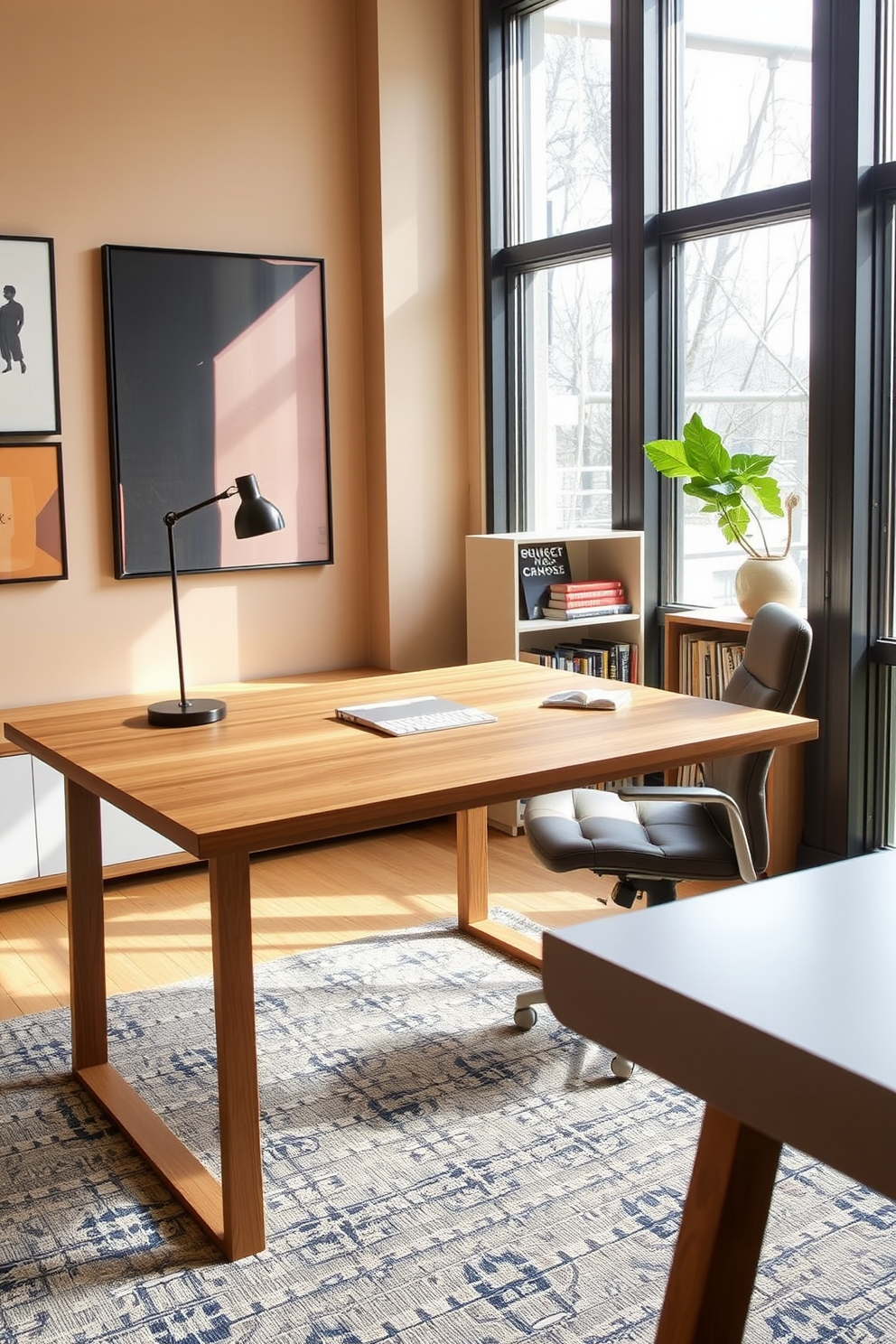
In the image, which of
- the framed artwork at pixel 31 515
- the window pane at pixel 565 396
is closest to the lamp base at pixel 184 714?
the framed artwork at pixel 31 515

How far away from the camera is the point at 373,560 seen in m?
5.16

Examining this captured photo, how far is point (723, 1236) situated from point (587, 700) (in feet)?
6.87

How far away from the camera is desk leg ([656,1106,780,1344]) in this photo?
0.97 meters

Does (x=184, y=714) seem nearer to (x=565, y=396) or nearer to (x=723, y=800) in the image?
(x=723, y=800)

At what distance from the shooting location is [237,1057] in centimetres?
221

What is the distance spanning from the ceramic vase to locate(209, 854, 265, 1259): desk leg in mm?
2259

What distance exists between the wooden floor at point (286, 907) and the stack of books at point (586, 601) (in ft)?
2.82

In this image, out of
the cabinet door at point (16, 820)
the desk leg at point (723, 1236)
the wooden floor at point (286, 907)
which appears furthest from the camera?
the cabinet door at point (16, 820)

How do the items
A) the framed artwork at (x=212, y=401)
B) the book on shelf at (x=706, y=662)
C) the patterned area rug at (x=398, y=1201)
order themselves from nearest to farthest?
the patterned area rug at (x=398, y=1201)
the book on shelf at (x=706, y=662)
the framed artwork at (x=212, y=401)

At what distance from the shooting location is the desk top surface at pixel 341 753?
7.16 feet

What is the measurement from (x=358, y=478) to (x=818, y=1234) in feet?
11.6

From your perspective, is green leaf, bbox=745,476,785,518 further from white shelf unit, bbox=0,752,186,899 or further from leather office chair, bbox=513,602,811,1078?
white shelf unit, bbox=0,752,186,899

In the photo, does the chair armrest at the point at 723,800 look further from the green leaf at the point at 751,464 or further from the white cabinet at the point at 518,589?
the white cabinet at the point at 518,589

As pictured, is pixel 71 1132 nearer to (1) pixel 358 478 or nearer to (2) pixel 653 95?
(1) pixel 358 478
